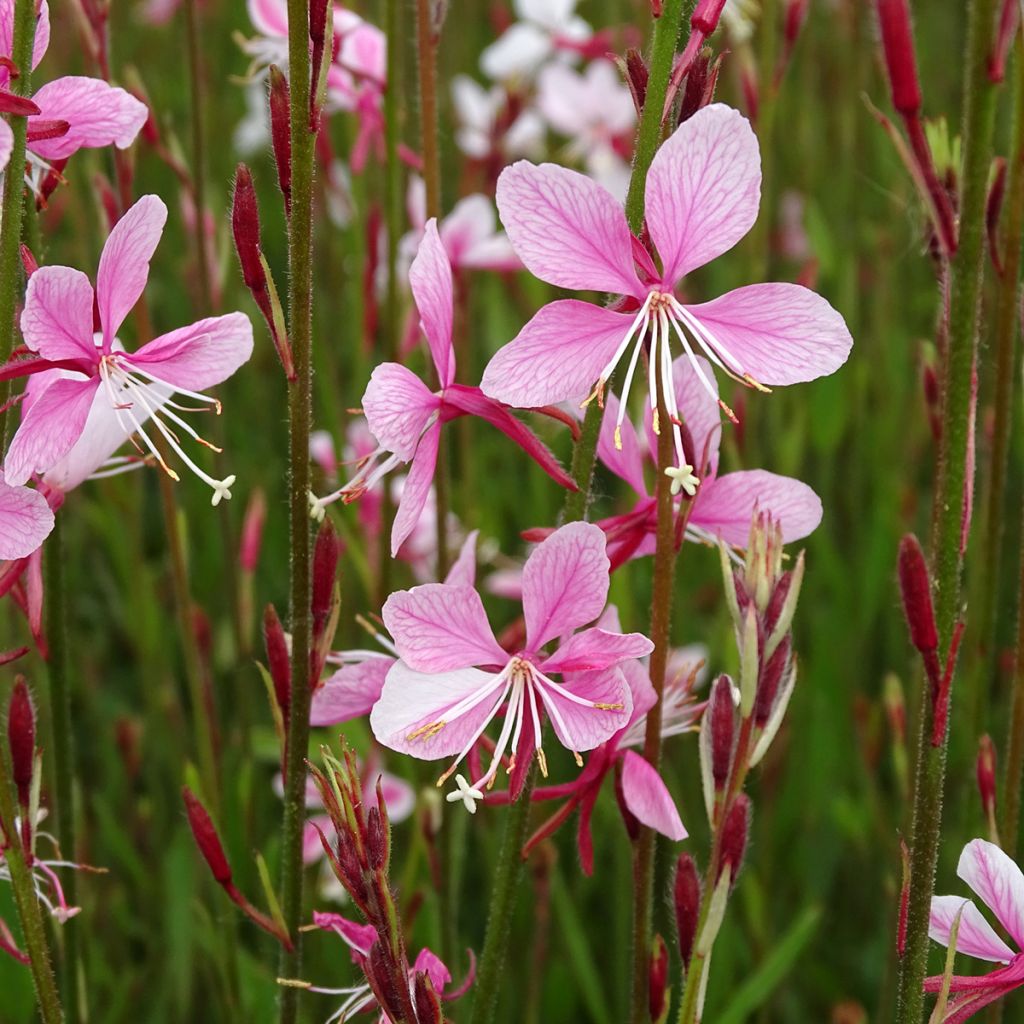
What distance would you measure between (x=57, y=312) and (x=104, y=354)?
0.07 metres

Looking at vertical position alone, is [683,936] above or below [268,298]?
below

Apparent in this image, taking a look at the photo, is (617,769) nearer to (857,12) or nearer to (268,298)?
(268,298)

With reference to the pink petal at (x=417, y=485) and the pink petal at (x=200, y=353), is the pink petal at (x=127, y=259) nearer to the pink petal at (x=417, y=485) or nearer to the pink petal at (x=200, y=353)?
the pink petal at (x=200, y=353)

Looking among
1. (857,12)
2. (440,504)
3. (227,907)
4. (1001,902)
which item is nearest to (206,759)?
(227,907)

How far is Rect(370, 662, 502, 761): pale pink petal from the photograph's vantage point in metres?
1.02

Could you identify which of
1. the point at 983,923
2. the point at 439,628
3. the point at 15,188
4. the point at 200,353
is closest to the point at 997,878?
the point at 983,923

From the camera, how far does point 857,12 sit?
10.4 ft

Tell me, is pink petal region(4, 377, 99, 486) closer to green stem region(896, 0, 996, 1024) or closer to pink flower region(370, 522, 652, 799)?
pink flower region(370, 522, 652, 799)

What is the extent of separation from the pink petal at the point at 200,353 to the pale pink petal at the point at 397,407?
0.13 m

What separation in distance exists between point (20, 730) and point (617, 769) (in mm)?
485

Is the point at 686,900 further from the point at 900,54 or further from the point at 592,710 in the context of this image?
the point at 900,54

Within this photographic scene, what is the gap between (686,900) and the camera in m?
1.08

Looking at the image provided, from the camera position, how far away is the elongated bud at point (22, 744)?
1.12m

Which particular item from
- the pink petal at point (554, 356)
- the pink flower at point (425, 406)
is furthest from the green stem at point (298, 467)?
the pink petal at point (554, 356)
